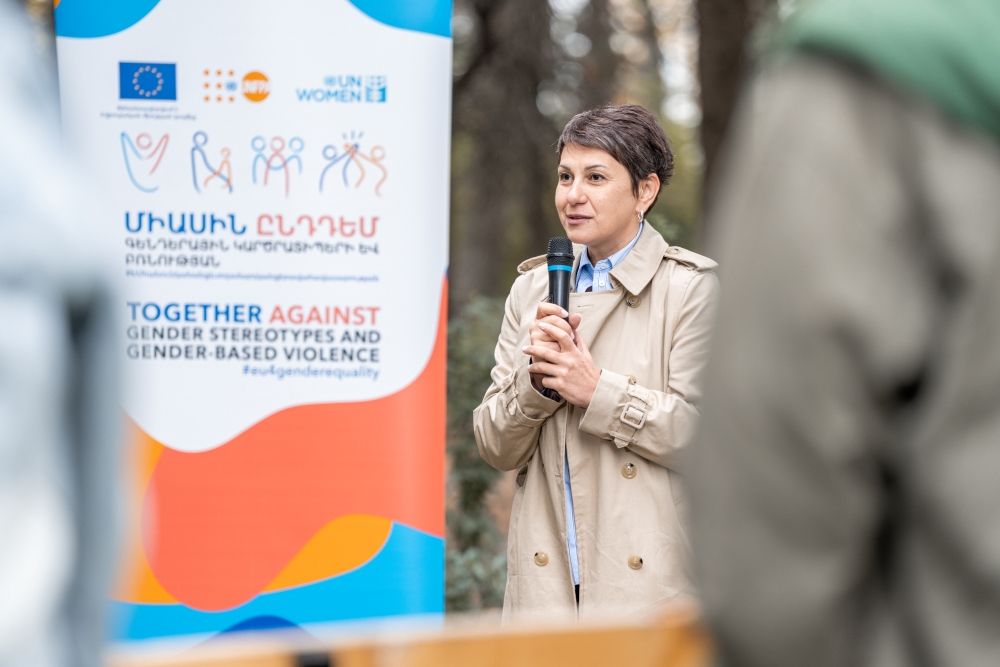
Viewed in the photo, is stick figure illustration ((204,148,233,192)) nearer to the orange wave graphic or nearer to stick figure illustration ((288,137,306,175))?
stick figure illustration ((288,137,306,175))

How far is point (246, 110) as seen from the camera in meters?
3.39

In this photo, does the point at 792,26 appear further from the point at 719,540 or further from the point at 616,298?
the point at 616,298

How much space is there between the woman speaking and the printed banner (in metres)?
0.52

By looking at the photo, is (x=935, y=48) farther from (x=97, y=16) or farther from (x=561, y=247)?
(x=97, y=16)

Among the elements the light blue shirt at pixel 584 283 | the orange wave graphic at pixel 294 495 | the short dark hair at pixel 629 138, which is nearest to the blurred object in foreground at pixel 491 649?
the light blue shirt at pixel 584 283

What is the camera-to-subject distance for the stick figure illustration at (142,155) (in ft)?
11.2

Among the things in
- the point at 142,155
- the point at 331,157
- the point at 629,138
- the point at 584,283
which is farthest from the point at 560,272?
the point at 142,155

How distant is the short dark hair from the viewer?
2971 millimetres

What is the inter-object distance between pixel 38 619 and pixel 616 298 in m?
2.23

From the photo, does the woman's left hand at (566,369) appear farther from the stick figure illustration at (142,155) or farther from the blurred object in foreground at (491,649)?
the stick figure illustration at (142,155)

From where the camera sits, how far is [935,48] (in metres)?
0.83

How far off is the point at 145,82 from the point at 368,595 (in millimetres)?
1849

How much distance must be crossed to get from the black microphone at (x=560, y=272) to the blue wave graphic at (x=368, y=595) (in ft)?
3.40

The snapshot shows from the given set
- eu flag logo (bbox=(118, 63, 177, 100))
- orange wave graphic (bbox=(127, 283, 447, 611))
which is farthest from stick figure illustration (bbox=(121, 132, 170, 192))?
orange wave graphic (bbox=(127, 283, 447, 611))
